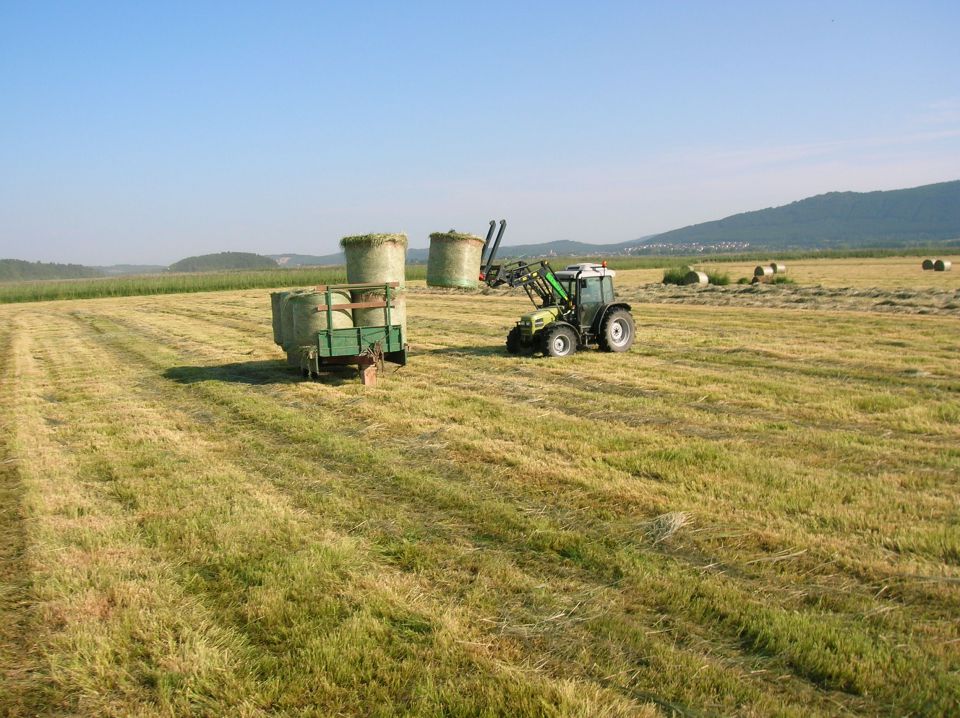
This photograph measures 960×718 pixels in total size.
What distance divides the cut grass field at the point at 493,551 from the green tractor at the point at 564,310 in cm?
290

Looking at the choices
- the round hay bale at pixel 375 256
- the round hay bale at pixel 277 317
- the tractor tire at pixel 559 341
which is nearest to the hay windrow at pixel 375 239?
the round hay bale at pixel 375 256

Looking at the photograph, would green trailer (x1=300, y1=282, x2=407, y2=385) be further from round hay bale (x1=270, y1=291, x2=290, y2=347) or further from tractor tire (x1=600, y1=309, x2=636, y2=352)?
tractor tire (x1=600, y1=309, x2=636, y2=352)

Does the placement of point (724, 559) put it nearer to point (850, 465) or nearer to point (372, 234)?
point (850, 465)

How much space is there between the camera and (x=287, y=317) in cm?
1192

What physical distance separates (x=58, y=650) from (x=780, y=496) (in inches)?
188

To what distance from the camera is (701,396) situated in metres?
9.27

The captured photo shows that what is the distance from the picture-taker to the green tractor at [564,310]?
42.5 feet

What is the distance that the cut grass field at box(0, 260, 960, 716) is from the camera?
337 cm

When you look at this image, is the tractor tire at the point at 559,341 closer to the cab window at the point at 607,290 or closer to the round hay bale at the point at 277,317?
the cab window at the point at 607,290

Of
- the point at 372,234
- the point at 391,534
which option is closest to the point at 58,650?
the point at 391,534

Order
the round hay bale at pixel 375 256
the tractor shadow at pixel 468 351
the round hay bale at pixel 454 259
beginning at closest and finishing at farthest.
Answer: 1. the round hay bale at pixel 375 256
2. the round hay bale at pixel 454 259
3. the tractor shadow at pixel 468 351

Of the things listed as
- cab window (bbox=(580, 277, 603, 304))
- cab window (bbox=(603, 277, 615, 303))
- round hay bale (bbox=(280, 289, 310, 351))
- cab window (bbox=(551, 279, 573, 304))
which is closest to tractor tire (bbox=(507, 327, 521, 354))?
cab window (bbox=(551, 279, 573, 304))

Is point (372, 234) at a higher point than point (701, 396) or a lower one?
higher

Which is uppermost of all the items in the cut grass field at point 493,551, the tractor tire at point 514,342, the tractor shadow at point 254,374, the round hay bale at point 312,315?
the round hay bale at point 312,315
